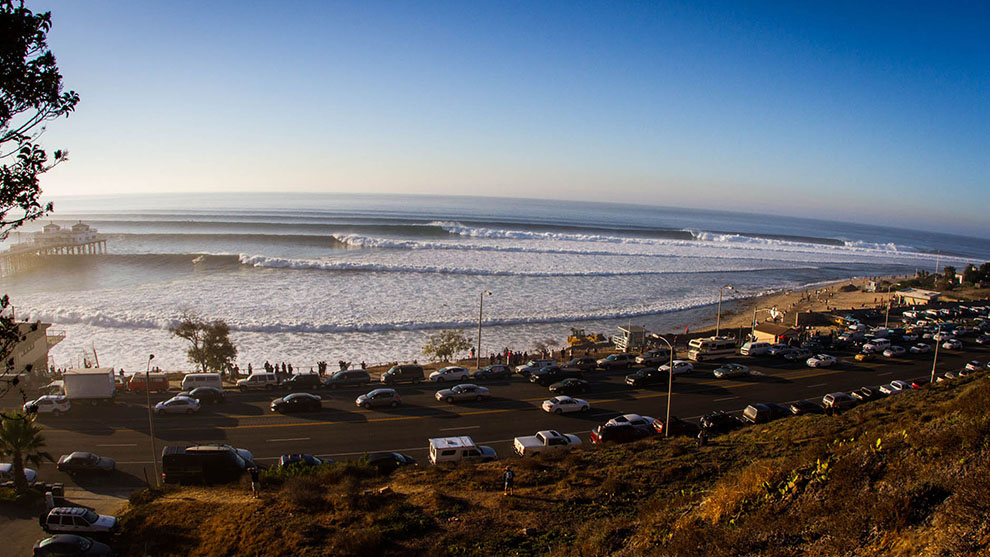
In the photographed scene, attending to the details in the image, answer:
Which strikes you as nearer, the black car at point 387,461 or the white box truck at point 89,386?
the black car at point 387,461

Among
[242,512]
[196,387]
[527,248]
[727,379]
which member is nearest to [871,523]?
[242,512]

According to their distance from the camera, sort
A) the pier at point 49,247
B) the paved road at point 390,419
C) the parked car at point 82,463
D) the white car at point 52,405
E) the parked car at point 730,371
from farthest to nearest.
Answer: the pier at point 49,247
the parked car at point 730,371
the white car at point 52,405
the paved road at point 390,419
the parked car at point 82,463

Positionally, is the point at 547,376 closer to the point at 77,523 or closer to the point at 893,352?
the point at 77,523

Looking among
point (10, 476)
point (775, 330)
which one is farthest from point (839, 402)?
point (10, 476)

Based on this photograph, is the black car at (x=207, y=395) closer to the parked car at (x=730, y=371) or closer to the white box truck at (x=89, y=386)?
the white box truck at (x=89, y=386)

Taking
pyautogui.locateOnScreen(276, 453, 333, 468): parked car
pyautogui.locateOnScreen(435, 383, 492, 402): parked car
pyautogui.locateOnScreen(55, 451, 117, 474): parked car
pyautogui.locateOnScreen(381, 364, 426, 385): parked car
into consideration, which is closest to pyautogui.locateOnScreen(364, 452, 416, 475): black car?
pyautogui.locateOnScreen(276, 453, 333, 468): parked car

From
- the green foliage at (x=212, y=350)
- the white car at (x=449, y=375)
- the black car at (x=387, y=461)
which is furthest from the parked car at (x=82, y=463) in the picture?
the white car at (x=449, y=375)

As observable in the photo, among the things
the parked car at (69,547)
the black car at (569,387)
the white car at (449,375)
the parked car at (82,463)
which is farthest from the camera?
the white car at (449,375)
